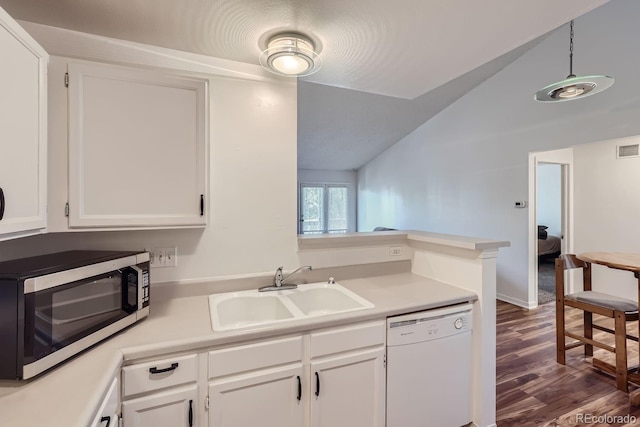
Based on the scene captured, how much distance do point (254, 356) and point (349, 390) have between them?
526mm

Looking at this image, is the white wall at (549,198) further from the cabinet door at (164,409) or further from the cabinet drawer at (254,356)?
the cabinet door at (164,409)

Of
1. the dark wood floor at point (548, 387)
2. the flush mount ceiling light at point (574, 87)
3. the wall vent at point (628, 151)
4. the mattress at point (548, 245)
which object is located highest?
the flush mount ceiling light at point (574, 87)

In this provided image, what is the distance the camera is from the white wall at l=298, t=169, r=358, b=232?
8.23 meters

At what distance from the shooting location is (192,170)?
1.49 meters

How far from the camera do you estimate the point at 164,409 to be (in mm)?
1174

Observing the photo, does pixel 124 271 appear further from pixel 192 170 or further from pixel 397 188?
pixel 397 188

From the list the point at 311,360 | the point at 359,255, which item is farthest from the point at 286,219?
the point at 311,360

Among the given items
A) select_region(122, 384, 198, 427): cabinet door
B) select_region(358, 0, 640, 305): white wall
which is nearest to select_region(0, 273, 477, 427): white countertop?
select_region(122, 384, 198, 427): cabinet door

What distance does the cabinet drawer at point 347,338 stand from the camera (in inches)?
55.3

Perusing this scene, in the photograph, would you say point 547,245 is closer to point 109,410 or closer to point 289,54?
point 289,54

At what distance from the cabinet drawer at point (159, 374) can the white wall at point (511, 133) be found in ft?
13.5

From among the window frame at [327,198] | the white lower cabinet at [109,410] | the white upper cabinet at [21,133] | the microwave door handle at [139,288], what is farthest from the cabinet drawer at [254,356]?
the window frame at [327,198]

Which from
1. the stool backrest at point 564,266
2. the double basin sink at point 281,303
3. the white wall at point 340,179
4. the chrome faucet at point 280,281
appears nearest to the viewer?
the double basin sink at point 281,303

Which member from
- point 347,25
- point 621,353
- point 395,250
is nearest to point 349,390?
point 395,250
